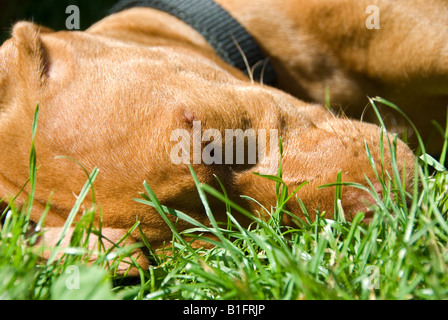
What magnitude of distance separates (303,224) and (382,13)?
1397 millimetres

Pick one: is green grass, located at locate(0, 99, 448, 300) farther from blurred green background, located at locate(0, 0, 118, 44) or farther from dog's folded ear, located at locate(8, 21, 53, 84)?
blurred green background, located at locate(0, 0, 118, 44)

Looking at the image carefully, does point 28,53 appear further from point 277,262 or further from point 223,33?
Answer: point 277,262

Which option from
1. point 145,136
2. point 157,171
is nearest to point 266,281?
point 157,171

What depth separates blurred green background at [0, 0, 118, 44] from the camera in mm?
4055

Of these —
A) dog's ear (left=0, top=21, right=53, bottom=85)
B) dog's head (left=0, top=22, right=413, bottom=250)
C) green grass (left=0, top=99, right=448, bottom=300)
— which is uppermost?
dog's ear (left=0, top=21, right=53, bottom=85)

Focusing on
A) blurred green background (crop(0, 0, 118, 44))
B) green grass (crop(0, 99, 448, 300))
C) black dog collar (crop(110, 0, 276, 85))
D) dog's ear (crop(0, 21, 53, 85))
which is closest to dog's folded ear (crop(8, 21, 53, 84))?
dog's ear (crop(0, 21, 53, 85))

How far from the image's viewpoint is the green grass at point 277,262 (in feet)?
4.23

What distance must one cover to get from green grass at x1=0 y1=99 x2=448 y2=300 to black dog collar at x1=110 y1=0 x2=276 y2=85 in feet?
3.04

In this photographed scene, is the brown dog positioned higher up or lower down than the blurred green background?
lower down

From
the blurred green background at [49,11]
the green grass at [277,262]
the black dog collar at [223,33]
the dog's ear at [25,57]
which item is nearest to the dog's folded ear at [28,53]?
the dog's ear at [25,57]

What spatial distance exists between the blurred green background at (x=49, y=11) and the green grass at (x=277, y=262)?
9.51 ft

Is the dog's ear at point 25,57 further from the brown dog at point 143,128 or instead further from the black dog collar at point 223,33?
the black dog collar at point 223,33

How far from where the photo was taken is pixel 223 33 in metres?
2.50
